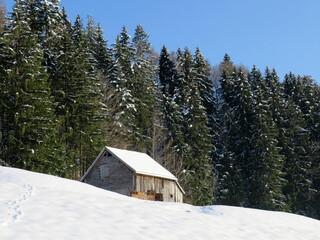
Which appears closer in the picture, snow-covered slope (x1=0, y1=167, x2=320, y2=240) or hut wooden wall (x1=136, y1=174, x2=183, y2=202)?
snow-covered slope (x1=0, y1=167, x2=320, y2=240)

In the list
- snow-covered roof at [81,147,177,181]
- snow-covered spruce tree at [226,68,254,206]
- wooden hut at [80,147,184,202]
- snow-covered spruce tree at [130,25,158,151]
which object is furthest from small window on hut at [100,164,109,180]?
snow-covered spruce tree at [226,68,254,206]

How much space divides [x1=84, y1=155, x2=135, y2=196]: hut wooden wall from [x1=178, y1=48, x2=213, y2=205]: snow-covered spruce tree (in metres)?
15.3

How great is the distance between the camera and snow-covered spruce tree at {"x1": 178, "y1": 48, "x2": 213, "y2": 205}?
5000 cm

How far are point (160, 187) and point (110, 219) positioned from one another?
904 inches

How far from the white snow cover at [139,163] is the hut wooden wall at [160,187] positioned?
1.47ft

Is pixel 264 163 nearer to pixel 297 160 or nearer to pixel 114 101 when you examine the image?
pixel 297 160

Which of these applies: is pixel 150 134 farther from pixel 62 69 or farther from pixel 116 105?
pixel 62 69

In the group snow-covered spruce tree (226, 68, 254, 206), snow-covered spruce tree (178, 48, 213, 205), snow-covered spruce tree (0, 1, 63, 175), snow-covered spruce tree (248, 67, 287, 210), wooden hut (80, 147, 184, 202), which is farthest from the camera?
snow-covered spruce tree (226, 68, 254, 206)

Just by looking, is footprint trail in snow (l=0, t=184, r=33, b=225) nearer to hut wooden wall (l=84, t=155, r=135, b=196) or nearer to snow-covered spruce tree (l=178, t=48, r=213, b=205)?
hut wooden wall (l=84, t=155, r=135, b=196)

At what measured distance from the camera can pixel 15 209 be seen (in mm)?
12820

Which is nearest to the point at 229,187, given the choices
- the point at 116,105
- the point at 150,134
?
the point at 150,134

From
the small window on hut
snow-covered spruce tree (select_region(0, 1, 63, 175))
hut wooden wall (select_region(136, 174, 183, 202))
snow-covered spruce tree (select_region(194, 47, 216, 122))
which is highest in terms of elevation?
snow-covered spruce tree (select_region(194, 47, 216, 122))

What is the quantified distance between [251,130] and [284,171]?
25.5ft

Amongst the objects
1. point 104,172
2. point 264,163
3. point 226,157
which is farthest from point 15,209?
point 226,157
